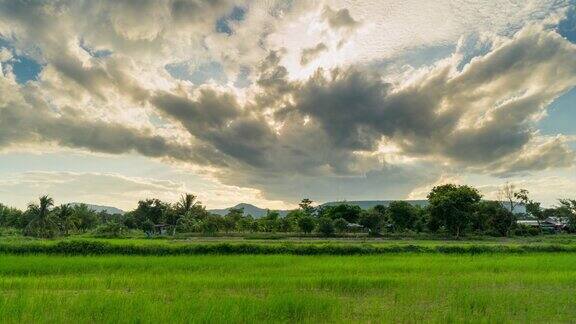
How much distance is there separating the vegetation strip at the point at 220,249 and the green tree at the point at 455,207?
19.1 m

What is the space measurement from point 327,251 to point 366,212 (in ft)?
101

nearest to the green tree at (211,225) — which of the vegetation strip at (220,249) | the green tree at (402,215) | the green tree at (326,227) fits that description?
the green tree at (326,227)

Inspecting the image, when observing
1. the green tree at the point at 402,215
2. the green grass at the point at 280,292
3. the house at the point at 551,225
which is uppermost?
the green tree at the point at 402,215

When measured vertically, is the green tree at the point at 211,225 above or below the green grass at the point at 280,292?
above

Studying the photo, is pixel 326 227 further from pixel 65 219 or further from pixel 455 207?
pixel 65 219

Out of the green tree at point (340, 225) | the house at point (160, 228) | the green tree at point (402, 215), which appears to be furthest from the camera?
the house at point (160, 228)

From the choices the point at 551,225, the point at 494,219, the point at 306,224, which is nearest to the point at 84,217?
the point at 306,224

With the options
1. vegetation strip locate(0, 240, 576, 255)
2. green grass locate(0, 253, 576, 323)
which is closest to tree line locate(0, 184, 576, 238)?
vegetation strip locate(0, 240, 576, 255)

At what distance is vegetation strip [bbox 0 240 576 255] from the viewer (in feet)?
69.8

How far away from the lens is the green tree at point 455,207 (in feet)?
143

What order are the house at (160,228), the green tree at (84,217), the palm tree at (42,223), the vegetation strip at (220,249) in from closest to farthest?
the vegetation strip at (220,249), the palm tree at (42,223), the green tree at (84,217), the house at (160,228)

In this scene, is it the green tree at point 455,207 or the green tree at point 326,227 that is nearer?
the green tree at point 455,207

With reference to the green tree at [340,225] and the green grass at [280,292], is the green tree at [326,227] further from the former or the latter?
the green grass at [280,292]

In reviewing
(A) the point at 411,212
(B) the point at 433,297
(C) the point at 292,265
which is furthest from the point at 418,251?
(A) the point at 411,212
